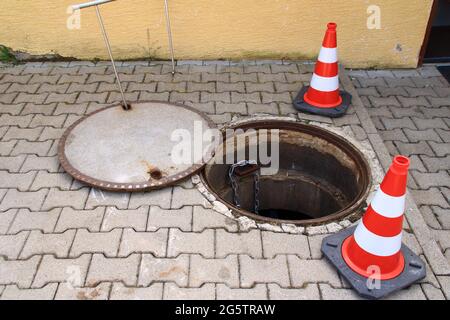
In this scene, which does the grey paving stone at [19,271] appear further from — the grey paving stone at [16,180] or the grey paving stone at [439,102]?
the grey paving stone at [439,102]

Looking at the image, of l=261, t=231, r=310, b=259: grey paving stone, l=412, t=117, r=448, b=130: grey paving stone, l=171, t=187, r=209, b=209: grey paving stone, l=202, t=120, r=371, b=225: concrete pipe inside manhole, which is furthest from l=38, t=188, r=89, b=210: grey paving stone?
l=412, t=117, r=448, b=130: grey paving stone

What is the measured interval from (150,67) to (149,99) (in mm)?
679

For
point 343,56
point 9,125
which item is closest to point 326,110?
point 343,56

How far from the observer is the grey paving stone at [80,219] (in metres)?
2.55

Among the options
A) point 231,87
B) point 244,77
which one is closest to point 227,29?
point 244,77

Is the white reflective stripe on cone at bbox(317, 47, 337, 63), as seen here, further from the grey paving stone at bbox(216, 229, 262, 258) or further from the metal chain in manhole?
the grey paving stone at bbox(216, 229, 262, 258)

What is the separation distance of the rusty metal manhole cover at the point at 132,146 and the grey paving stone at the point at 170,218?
22cm

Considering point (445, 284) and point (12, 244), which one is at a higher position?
point (12, 244)

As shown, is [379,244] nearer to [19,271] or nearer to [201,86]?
[19,271]

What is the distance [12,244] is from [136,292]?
862mm

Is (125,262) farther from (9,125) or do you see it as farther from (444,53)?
Answer: (444,53)

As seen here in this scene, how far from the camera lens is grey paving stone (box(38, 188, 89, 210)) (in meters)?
2.70

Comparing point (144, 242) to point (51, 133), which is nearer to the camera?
point (144, 242)

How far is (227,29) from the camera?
13.7ft
